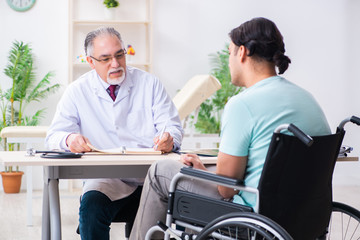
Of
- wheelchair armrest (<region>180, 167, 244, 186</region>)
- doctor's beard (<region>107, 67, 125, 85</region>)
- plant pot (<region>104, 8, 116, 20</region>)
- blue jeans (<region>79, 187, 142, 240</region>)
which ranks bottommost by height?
blue jeans (<region>79, 187, 142, 240</region>)

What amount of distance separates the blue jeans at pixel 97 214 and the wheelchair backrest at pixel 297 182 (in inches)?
32.9

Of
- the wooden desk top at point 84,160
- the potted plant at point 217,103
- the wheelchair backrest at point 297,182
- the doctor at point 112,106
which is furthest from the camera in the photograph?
the potted plant at point 217,103

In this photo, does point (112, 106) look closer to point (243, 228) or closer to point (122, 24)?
point (243, 228)

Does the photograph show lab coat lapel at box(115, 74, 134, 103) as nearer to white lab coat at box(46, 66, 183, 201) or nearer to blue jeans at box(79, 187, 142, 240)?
white lab coat at box(46, 66, 183, 201)

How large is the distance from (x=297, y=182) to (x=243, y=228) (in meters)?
0.21

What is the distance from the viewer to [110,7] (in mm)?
5480

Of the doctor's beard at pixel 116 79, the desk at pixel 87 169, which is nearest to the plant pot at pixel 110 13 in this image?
the doctor's beard at pixel 116 79

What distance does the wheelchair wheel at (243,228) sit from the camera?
1.46 metres

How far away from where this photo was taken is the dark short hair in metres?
1.73

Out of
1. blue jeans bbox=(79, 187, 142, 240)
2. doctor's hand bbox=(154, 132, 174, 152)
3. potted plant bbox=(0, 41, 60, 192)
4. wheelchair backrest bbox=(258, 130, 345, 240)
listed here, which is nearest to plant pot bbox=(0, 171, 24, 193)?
potted plant bbox=(0, 41, 60, 192)

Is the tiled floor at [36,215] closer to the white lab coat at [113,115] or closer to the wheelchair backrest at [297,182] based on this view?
the white lab coat at [113,115]

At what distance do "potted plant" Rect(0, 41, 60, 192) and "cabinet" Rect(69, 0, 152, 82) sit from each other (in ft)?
1.36

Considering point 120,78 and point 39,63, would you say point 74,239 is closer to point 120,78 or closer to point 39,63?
point 120,78

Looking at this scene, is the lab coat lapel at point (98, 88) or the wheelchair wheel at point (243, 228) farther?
the lab coat lapel at point (98, 88)
